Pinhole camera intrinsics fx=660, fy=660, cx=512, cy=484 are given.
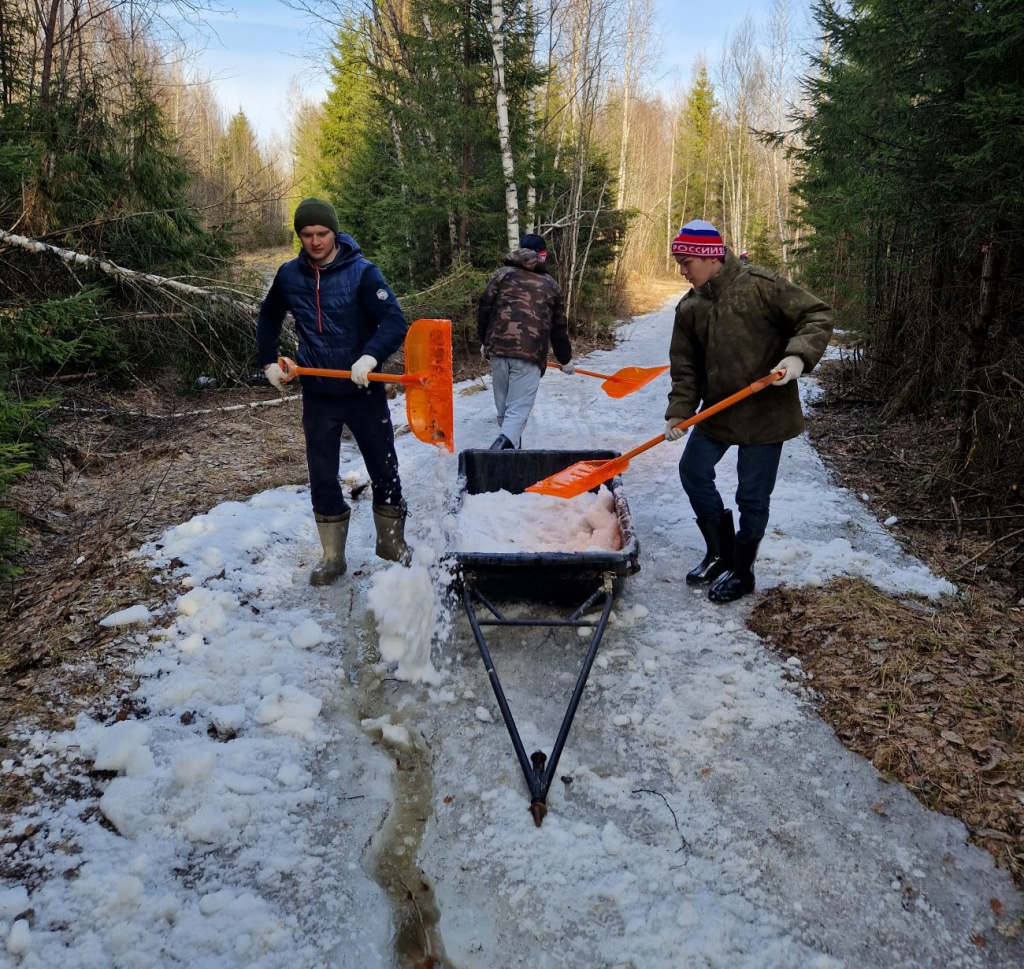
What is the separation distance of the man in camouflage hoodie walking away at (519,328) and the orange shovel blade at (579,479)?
1525 mm

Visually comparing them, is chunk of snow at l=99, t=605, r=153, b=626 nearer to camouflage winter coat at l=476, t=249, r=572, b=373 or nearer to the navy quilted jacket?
the navy quilted jacket

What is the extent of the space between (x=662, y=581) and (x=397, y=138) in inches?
484

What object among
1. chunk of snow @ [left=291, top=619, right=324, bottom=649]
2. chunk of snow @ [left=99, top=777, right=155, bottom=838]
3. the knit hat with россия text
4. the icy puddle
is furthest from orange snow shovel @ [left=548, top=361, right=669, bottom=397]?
chunk of snow @ [left=99, top=777, right=155, bottom=838]

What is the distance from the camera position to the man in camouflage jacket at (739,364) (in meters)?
3.38

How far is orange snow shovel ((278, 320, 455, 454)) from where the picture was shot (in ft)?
12.2

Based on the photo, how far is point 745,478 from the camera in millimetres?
3729

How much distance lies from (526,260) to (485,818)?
4594 mm

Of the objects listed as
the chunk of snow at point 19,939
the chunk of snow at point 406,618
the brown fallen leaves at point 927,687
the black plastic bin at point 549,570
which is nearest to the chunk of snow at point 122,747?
the chunk of snow at point 19,939

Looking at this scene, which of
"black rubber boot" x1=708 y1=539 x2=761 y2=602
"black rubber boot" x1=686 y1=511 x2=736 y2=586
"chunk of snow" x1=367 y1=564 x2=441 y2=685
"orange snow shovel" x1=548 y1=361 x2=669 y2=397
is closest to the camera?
"chunk of snow" x1=367 y1=564 x2=441 y2=685

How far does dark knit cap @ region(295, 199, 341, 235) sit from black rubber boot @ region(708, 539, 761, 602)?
9.70 ft

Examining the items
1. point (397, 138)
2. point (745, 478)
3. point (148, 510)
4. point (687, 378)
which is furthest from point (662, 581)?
point (397, 138)

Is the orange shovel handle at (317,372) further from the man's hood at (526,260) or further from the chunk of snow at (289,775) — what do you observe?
the man's hood at (526,260)

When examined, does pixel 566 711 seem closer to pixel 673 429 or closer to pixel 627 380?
pixel 673 429

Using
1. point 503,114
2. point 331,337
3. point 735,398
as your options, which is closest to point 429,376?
point 331,337
